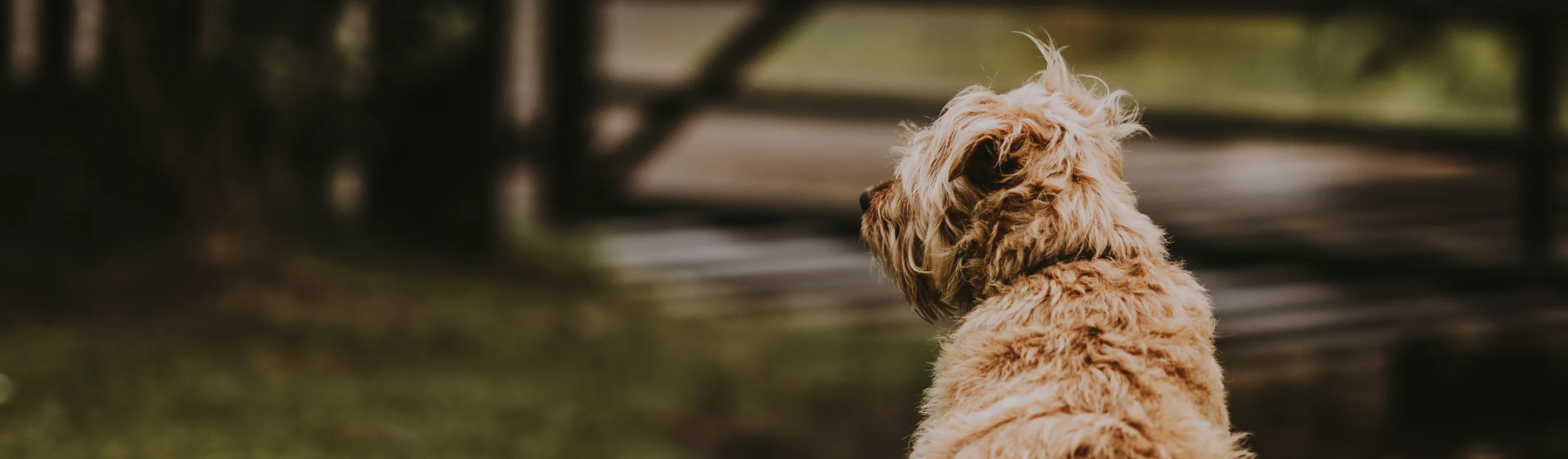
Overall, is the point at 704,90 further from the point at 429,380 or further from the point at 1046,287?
the point at 1046,287

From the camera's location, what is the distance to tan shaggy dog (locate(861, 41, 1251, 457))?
7.48 feet

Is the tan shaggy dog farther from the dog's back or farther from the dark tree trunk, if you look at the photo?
the dark tree trunk

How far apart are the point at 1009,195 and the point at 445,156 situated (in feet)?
27.9

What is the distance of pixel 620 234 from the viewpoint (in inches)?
394

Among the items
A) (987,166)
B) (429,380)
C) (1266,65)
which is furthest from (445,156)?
(987,166)

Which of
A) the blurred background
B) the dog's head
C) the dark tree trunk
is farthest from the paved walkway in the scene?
the dog's head

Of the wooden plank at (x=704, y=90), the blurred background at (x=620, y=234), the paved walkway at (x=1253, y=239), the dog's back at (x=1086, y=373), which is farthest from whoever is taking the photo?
the wooden plank at (x=704, y=90)

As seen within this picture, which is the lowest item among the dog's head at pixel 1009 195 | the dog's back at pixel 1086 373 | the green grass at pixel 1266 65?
the dog's back at pixel 1086 373

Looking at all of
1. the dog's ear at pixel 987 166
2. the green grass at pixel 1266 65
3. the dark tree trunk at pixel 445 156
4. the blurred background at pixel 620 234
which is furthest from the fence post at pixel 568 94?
the dog's ear at pixel 987 166

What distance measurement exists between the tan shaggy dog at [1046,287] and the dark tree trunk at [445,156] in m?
8.02

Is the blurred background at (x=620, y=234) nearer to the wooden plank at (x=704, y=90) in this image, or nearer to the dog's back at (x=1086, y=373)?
the wooden plank at (x=704, y=90)

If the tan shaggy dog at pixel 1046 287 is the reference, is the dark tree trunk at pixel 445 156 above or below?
above

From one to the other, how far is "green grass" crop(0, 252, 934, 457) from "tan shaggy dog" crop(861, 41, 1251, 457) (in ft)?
10.5

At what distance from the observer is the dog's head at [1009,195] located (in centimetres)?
250
